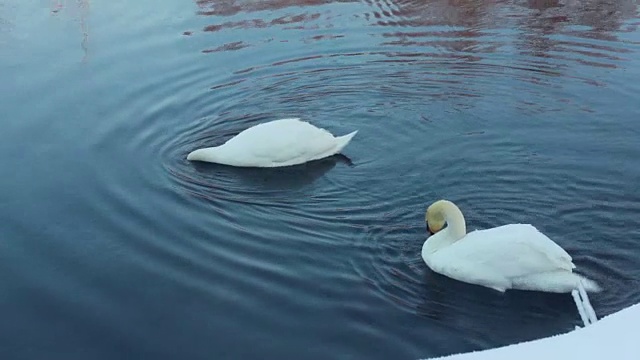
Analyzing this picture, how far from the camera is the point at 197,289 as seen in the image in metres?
6.64

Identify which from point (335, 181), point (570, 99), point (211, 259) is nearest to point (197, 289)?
point (211, 259)

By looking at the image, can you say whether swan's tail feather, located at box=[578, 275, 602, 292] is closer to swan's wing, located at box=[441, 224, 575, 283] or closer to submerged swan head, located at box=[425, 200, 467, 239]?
swan's wing, located at box=[441, 224, 575, 283]

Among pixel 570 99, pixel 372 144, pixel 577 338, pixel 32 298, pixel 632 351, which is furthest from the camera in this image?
pixel 570 99

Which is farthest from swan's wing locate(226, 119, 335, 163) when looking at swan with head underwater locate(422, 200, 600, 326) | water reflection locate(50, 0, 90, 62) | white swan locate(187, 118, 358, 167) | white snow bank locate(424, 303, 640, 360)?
white snow bank locate(424, 303, 640, 360)

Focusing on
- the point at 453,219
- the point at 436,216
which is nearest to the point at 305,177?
the point at 436,216

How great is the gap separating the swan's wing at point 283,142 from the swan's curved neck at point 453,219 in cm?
207

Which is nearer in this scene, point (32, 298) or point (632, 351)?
point (632, 351)

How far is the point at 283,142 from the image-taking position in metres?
8.56

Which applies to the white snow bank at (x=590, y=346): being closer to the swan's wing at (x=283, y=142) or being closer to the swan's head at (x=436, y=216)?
the swan's head at (x=436, y=216)

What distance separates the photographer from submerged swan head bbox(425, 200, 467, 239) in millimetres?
6867

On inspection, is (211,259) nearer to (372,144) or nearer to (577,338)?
(372,144)

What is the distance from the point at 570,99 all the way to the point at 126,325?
572 cm

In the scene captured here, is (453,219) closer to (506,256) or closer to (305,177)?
(506,256)

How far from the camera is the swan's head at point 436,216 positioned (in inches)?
272
